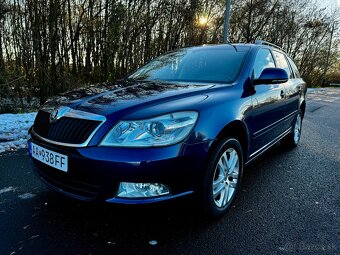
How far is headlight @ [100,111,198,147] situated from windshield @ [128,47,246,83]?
1063 mm

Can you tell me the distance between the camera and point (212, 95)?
7.86 ft

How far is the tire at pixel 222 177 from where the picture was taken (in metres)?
2.20

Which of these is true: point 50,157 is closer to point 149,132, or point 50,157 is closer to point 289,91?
point 149,132

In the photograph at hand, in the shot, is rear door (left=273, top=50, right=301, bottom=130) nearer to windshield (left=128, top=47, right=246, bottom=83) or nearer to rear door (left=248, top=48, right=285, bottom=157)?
rear door (left=248, top=48, right=285, bottom=157)

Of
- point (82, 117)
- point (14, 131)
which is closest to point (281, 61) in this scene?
point (82, 117)

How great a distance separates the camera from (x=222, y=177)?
8.18 feet

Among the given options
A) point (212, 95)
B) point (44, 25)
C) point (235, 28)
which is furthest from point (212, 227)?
point (235, 28)

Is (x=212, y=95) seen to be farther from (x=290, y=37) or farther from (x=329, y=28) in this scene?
(x=329, y=28)

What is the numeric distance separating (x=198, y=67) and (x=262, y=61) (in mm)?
754

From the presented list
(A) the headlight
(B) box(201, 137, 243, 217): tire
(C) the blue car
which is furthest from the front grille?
(B) box(201, 137, 243, 217): tire

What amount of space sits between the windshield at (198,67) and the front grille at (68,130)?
4.26 feet

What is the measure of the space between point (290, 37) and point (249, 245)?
29135mm

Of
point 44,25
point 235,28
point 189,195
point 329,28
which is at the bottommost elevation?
point 189,195

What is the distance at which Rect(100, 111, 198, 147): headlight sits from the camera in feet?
6.27
